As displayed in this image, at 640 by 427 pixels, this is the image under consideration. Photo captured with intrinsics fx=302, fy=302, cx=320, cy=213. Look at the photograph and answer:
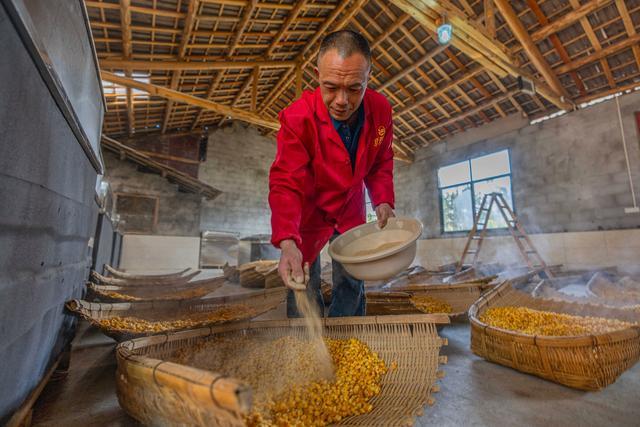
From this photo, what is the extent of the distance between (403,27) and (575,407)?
260 inches

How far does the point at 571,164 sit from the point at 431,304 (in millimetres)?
5763

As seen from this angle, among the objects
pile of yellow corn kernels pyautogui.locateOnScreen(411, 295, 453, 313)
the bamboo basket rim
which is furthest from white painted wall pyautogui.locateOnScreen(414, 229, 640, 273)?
the bamboo basket rim

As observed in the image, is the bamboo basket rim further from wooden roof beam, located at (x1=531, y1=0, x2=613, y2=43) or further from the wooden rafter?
wooden roof beam, located at (x1=531, y1=0, x2=613, y2=43)

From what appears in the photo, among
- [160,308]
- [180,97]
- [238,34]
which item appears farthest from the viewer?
[180,97]

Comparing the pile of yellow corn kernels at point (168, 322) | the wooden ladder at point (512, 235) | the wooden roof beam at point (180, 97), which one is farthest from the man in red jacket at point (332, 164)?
the wooden roof beam at point (180, 97)

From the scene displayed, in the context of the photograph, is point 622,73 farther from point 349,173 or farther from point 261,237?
point 261,237

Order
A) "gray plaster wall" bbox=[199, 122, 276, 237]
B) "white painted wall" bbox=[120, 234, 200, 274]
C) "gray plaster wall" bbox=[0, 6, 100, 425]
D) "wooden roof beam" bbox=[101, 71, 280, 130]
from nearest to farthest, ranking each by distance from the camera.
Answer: "gray plaster wall" bbox=[0, 6, 100, 425] → "wooden roof beam" bbox=[101, 71, 280, 130] → "white painted wall" bbox=[120, 234, 200, 274] → "gray plaster wall" bbox=[199, 122, 276, 237]

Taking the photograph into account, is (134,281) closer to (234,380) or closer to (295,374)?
(295,374)

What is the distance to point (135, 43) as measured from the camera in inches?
216

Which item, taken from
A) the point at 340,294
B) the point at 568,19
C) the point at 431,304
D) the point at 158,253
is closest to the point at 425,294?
the point at 431,304

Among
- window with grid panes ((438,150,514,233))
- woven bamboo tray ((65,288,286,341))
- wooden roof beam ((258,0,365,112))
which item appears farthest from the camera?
window with grid panes ((438,150,514,233))

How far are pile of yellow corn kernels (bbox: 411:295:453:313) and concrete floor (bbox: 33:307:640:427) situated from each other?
80cm

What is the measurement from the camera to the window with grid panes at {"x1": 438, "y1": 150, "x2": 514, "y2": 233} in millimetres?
7346

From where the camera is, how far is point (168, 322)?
76.9 inches
